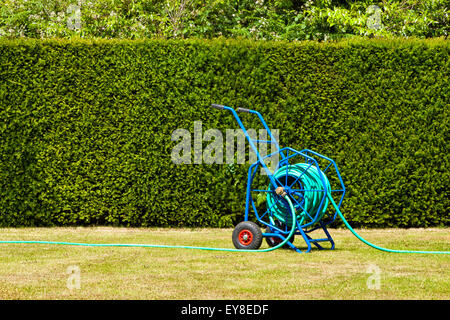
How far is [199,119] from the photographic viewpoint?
31.8 feet

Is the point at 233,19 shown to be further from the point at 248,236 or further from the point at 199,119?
the point at 248,236

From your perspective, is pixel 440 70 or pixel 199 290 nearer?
pixel 199 290

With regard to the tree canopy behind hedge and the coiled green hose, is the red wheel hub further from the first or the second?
the tree canopy behind hedge

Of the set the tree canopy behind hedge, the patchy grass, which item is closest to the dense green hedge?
the patchy grass

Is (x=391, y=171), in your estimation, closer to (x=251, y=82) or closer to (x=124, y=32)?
(x=251, y=82)

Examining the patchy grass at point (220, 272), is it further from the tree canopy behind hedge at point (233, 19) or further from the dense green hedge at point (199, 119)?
the tree canopy behind hedge at point (233, 19)

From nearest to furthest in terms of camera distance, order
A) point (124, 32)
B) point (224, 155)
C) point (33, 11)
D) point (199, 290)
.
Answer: point (199, 290)
point (224, 155)
point (124, 32)
point (33, 11)

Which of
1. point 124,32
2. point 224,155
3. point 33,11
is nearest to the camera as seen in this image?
point 224,155

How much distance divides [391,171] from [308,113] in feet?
5.37

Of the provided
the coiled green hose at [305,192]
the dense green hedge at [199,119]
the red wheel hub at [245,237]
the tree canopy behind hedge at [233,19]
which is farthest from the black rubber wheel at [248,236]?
the tree canopy behind hedge at [233,19]

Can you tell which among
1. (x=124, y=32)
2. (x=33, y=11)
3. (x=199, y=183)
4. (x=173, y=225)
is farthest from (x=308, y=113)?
(x=33, y=11)

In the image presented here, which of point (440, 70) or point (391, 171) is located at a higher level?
point (440, 70)

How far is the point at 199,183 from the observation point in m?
9.66

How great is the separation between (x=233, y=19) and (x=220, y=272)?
31.0ft
